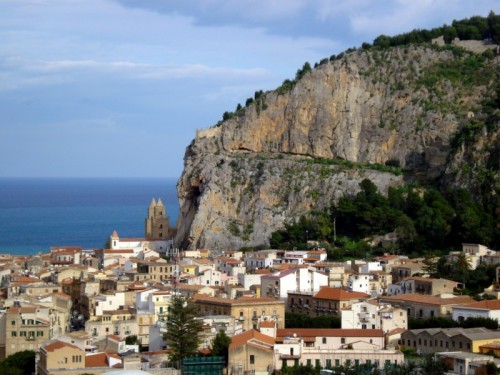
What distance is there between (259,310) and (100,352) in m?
9.44

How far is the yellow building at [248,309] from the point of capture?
5331 centimetres

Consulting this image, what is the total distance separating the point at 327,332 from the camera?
162 ft

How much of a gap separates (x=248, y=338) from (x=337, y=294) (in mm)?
11397

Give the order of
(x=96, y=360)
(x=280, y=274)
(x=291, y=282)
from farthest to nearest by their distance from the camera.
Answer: (x=280, y=274) → (x=291, y=282) → (x=96, y=360)

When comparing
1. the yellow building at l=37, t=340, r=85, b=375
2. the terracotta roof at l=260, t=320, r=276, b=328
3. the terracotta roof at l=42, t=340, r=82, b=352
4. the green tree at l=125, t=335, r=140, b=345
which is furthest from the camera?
the green tree at l=125, t=335, r=140, b=345

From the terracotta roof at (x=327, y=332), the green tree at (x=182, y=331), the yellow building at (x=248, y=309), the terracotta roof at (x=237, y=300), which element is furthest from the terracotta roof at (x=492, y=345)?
the green tree at (x=182, y=331)

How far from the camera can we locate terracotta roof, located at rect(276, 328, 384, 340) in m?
49.1

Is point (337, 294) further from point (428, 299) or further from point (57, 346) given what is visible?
point (57, 346)

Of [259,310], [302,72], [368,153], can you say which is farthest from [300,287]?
[302,72]

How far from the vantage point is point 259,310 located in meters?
53.9

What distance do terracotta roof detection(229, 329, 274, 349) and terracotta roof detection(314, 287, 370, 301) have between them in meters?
9.50

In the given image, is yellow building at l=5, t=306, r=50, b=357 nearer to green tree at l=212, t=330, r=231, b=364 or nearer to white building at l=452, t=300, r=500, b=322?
green tree at l=212, t=330, r=231, b=364

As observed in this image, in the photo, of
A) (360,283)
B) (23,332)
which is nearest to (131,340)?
(23,332)

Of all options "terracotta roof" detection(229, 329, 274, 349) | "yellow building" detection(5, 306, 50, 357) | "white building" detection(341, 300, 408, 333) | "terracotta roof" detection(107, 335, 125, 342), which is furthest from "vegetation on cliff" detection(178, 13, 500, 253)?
"yellow building" detection(5, 306, 50, 357)
